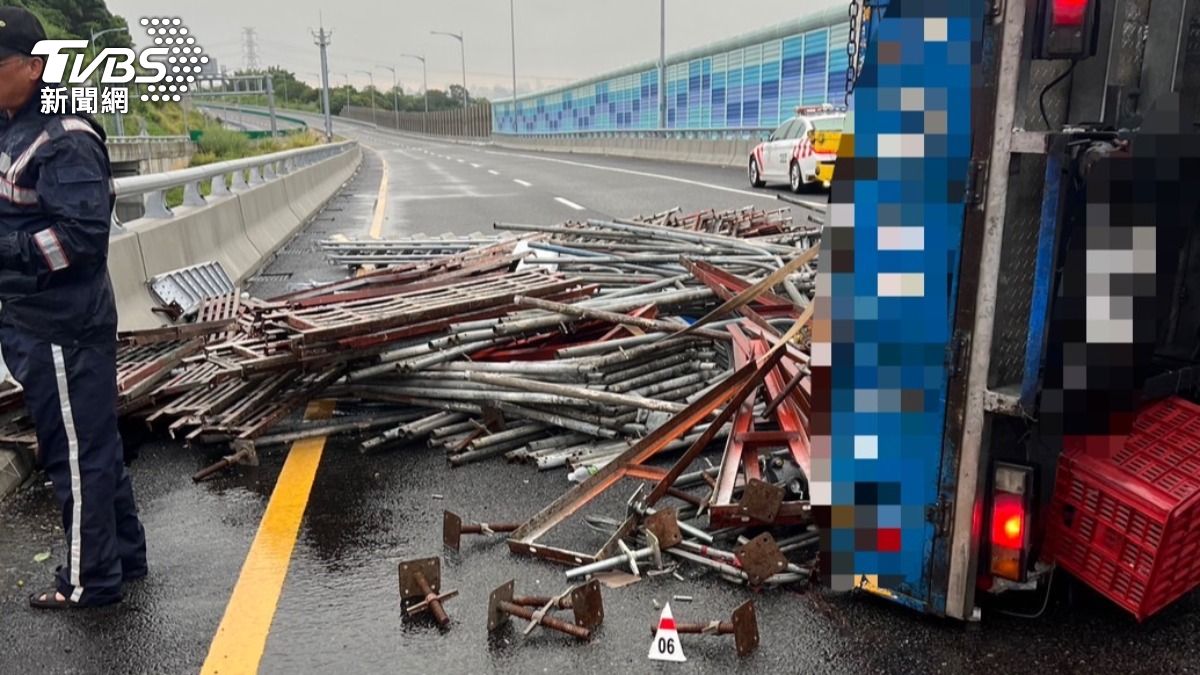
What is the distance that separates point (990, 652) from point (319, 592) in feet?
8.04

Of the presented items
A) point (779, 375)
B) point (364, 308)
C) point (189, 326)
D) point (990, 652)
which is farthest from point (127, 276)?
point (990, 652)

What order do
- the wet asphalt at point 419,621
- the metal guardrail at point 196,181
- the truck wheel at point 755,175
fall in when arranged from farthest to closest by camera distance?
the truck wheel at point 755,175, the metal guardrail at point 196,181, the wet asphalt at point 419,621

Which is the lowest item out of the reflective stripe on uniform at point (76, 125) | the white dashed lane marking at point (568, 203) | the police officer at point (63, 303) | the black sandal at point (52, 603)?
the black sandal at point (52, 603)

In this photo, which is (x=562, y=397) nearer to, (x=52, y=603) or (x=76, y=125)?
(x=52, y=603)

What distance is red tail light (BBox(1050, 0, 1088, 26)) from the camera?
2408 millimetres

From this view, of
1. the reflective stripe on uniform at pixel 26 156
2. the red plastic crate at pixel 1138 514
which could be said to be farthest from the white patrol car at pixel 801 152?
the reflective stripe on uniform at pixel 26 156

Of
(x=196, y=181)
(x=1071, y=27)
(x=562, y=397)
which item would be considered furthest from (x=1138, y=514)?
(x=196, y=181)

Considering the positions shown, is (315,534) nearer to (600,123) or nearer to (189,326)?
(189,326)

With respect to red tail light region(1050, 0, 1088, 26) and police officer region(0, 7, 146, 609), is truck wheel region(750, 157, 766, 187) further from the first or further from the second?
red tail light region(1050, 0, 1088, 26)

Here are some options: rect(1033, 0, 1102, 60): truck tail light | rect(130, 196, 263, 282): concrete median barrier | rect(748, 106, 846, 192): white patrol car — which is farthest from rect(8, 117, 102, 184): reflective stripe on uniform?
rect(748, 106, 846, 192): white patrol car

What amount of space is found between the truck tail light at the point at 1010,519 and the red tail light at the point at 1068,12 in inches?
51.9

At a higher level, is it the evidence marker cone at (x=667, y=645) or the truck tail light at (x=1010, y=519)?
the truck tail light at (x=1010, y=519)

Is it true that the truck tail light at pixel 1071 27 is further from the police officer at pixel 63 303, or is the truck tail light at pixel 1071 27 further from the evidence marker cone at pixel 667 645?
the police officer at pixel 63 303

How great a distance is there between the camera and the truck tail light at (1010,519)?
2.85 metres
